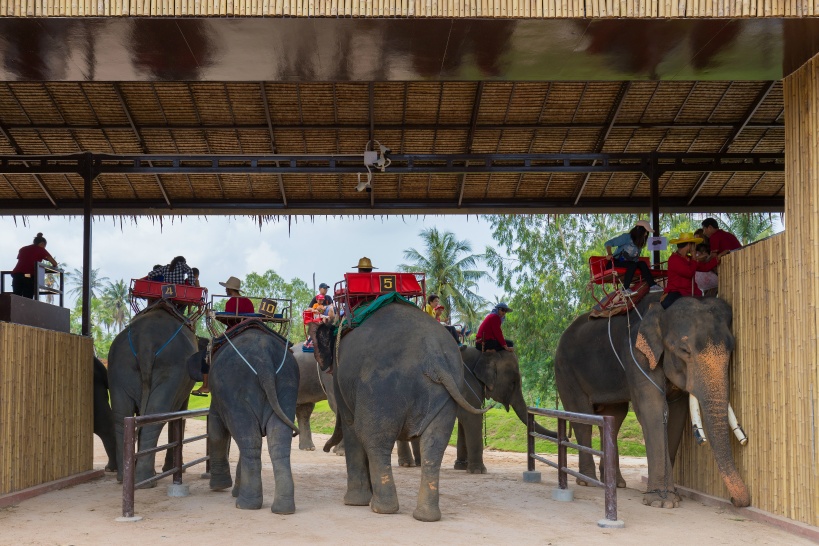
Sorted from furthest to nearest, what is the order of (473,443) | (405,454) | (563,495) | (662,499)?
(405,454) → (473,443) → (563,495) → (662,499)

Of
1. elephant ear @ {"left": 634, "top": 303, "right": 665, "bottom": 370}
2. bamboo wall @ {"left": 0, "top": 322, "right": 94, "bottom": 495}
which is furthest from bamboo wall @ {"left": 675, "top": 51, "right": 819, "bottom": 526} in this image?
bamboo wall @ {"left": 0, "top": 322, "right": 94, "bottom": 495}

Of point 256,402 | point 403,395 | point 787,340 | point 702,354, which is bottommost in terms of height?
point 256,402

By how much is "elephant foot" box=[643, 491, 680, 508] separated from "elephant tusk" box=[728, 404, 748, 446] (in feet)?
2.58

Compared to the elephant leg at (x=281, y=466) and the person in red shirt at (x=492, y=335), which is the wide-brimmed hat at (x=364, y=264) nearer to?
the elephant leg at (x=281, y=466)

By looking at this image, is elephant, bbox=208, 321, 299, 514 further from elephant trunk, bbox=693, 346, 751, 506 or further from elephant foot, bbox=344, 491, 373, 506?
elephant trunk, bbox=693, 346, 751, 506

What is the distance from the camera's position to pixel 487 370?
1267 centimetres

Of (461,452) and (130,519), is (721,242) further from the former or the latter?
(130,519)

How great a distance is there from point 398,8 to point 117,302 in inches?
2308

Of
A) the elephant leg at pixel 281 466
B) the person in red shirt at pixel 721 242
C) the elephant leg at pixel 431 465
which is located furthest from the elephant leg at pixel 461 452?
the elephant leg at pixel 431 465

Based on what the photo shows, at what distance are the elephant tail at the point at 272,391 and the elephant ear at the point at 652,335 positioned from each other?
3.36m

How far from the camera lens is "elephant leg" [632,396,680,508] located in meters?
8.69

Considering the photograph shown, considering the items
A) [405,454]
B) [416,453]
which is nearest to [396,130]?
[405,454]

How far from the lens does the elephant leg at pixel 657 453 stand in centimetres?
869

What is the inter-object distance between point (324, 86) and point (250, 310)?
3.85 meters
